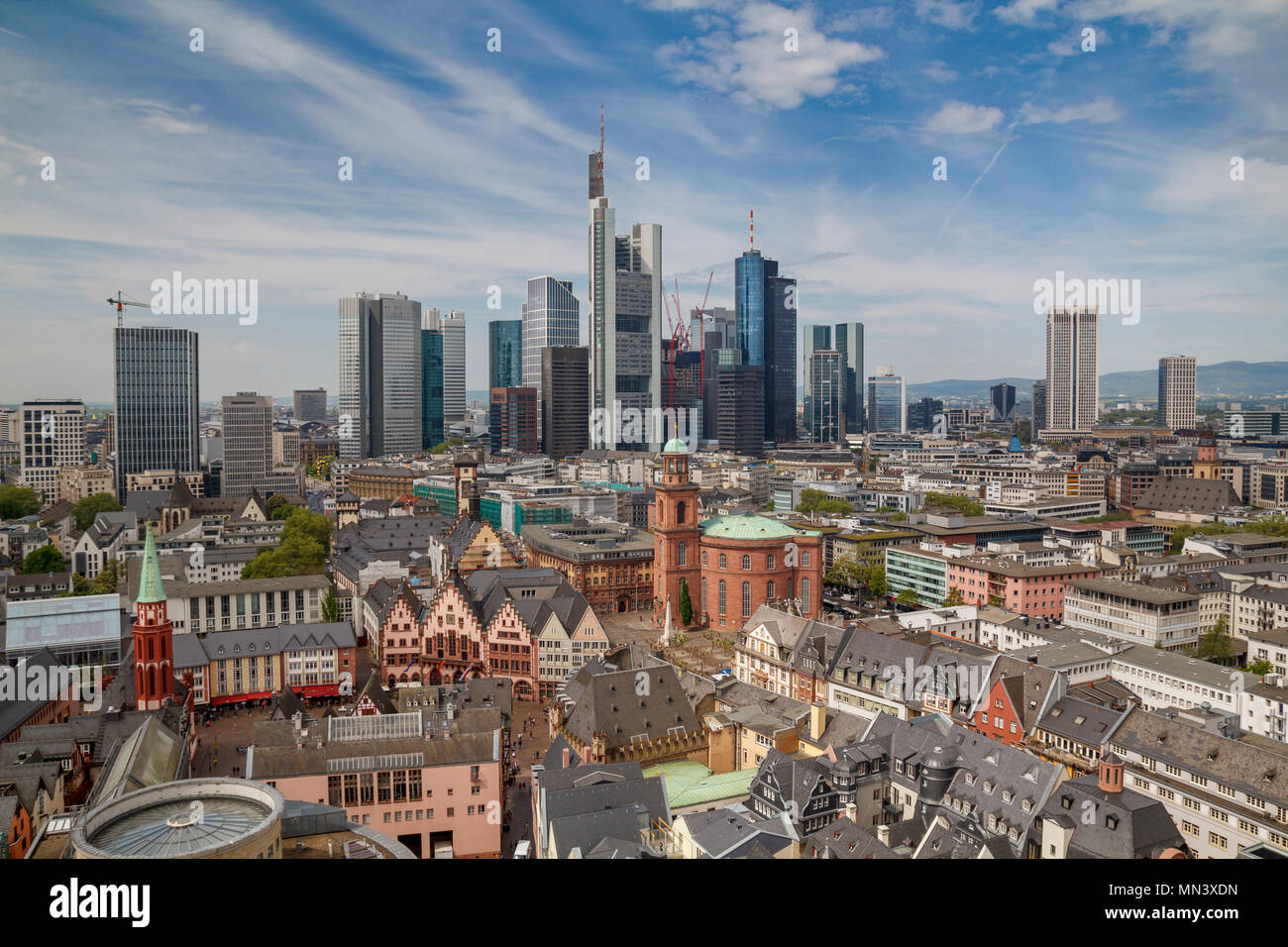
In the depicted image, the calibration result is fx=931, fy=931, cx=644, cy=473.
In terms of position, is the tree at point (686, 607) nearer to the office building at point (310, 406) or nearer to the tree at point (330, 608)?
the tree at point (330, 608)

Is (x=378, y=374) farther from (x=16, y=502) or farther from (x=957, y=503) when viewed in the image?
(x=957, y=503)

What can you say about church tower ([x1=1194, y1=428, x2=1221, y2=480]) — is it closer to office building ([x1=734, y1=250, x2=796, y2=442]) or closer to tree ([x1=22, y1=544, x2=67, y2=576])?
office building ([x1=734, y1=250, x2=796, y2=442])

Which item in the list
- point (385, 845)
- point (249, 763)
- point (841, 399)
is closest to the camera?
point (385, 845)

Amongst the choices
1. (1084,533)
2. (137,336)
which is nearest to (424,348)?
(137,336)

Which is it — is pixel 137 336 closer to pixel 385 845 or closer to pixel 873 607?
pixel 873 607

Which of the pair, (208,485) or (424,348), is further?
(424,348)

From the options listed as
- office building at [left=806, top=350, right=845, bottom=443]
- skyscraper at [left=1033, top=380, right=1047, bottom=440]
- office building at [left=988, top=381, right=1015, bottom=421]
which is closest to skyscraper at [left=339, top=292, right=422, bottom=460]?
office building at [left=806, top=350, right=845, bottom=443]

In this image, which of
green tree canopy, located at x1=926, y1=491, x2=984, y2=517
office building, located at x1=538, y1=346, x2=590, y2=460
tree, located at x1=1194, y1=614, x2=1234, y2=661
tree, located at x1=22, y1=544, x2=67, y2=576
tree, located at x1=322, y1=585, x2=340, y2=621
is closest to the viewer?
tree, located at x1=1194, y1=614, x2=1234, y2=661

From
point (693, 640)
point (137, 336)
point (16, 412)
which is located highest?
point (137, 336)
